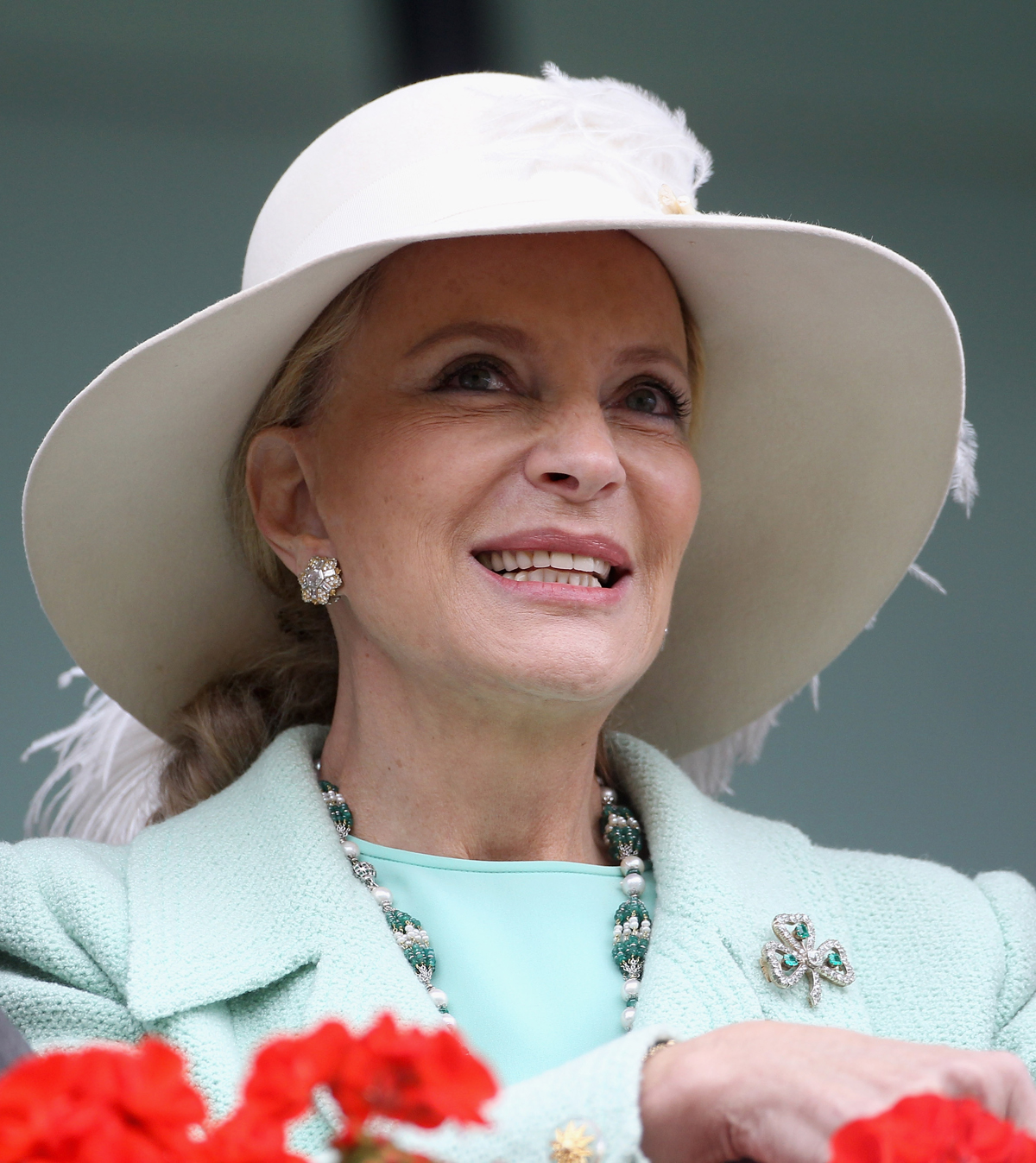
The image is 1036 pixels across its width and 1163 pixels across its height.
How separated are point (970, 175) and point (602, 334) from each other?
1.76 m

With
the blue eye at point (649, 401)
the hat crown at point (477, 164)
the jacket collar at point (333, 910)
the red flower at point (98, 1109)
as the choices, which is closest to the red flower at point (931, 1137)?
the red flower at point (98, 1109)

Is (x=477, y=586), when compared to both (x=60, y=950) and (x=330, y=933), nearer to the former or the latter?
(x=330, y=933)

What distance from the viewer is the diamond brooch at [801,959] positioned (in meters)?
1.70

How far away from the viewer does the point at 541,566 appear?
1.71 m

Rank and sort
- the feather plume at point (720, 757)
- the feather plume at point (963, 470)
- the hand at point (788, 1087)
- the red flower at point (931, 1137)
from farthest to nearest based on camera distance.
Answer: the feather plume at point (720, 757), the feather plume at point (963, 470), the hand at point (788, 1087), the red flower at point (931, 1137)

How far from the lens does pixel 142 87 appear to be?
2.97 m

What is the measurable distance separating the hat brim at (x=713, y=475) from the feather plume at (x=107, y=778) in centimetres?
14

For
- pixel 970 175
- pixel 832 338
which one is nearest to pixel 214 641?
pixel 832 338

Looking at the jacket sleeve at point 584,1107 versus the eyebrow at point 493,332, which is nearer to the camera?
the jacket sleeve at point 584,1107

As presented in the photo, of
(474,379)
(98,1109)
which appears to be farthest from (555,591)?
(98,1109)

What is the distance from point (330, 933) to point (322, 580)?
0.42 m

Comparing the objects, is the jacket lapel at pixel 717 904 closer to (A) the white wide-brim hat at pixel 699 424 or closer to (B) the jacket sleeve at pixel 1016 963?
(B) the jacket sleeve at pixel 1016 963

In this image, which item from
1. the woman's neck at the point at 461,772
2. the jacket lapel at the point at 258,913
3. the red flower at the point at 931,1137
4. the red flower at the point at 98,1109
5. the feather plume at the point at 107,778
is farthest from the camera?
the feather plume at the point at 107,778

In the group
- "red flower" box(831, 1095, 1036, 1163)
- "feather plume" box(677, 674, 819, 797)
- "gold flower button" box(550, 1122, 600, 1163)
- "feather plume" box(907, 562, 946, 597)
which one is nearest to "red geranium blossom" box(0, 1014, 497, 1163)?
"red flower" box(831, 1095, 1036, 1163)
